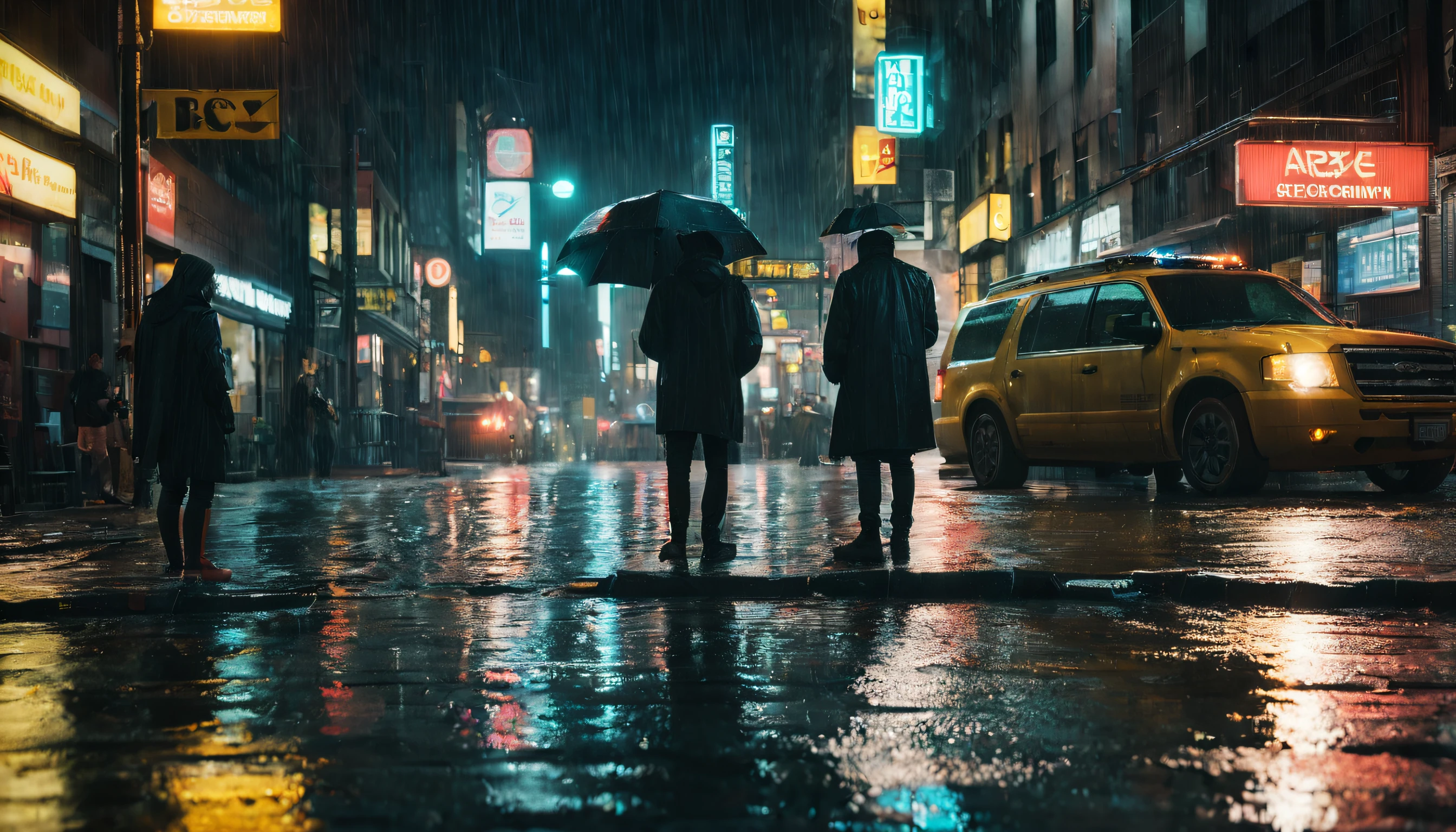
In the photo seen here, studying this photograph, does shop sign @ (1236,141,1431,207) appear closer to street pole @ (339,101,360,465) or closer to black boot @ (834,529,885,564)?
black boot @ (834,529,885,564)

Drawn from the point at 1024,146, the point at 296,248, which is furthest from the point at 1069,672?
the point at 1024,146

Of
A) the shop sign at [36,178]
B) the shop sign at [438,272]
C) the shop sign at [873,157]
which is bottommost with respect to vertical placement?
the shop sign at [36,178]

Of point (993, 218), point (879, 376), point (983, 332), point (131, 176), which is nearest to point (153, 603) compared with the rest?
point (879, 376)

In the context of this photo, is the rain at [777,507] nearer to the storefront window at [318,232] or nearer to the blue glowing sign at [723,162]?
the storefront window at [318,232]

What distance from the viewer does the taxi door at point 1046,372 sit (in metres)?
13.2

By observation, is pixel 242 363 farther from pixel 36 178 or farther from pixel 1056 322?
pixel 1056 322

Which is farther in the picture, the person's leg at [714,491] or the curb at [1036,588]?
the person's leg at [714,491]

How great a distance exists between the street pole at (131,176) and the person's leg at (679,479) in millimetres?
8650

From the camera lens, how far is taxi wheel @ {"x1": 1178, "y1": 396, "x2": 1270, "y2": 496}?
11.4m

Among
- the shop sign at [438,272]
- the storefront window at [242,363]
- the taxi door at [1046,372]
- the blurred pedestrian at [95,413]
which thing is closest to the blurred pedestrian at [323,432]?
the storefront window at [242,363]

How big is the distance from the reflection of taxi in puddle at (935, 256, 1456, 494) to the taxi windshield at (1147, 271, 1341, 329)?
2cm

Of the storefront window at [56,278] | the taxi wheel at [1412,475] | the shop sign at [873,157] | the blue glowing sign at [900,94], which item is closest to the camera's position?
the taxi wheel at [1412,475]

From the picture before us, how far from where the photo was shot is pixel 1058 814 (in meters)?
2.97

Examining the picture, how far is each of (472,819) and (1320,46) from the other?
22.0m
